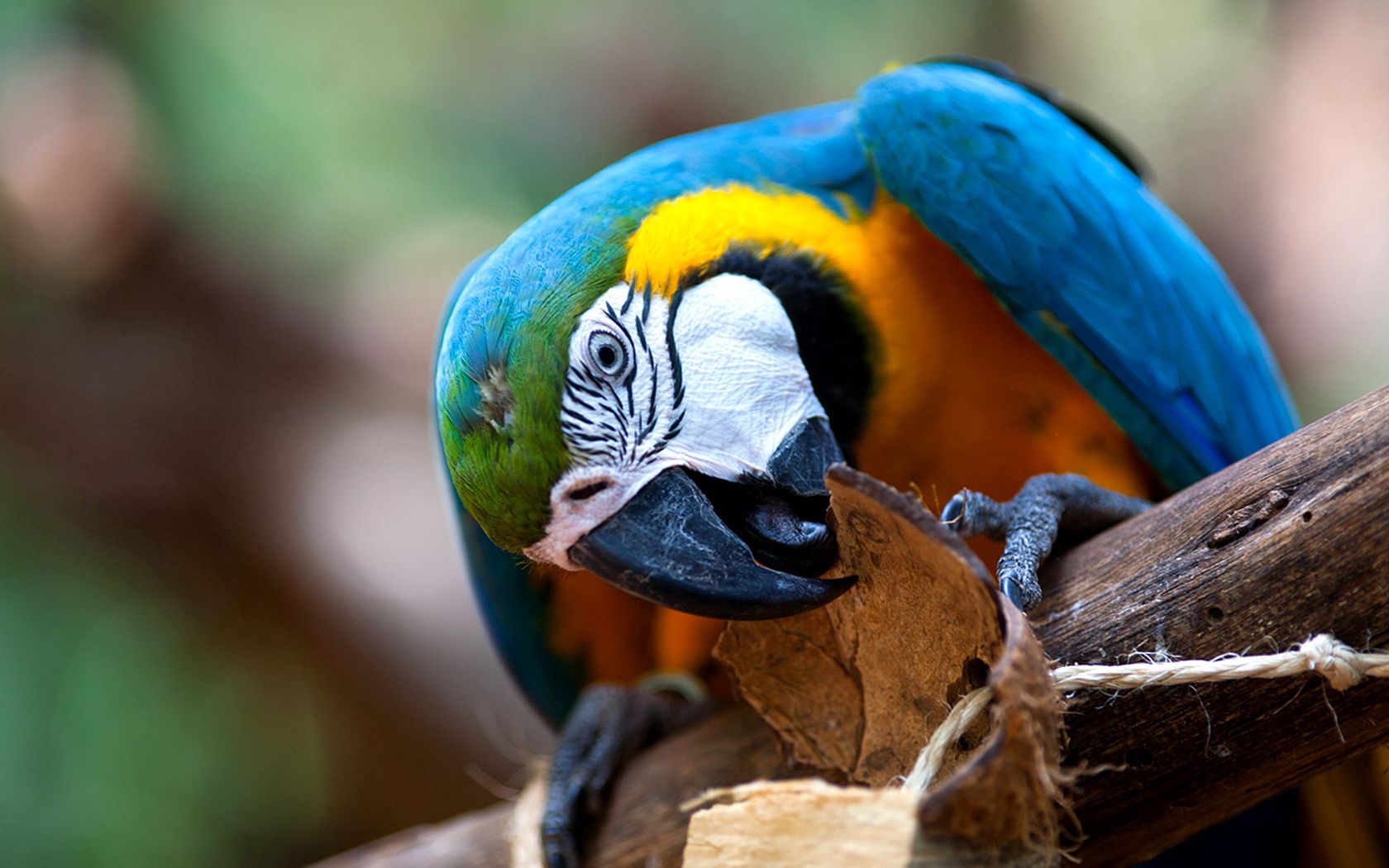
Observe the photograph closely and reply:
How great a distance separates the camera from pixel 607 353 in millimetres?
1112

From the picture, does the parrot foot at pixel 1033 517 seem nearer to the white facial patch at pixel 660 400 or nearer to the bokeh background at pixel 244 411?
the white facial patch at pixel 660 400

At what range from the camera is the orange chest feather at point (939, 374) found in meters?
1.34

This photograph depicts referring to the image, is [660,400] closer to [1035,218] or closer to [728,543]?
[728,543]

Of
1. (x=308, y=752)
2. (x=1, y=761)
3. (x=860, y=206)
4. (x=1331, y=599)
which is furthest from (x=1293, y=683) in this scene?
(x=1, y=761)

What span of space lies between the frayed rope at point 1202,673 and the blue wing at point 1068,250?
595 millimetres

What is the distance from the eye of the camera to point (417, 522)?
3068mm

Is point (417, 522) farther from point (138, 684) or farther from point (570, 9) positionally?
point (570, 9)

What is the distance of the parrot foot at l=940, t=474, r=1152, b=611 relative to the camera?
105 cm

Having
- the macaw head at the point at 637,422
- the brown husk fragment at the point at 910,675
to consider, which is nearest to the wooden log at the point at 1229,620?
the brown husk fragment at the point at 910,675

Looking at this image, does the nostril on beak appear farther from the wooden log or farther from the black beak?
the wooden log

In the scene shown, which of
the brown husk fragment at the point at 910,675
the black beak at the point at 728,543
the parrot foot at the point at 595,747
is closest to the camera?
the brown husk fragment at the point at 910,675

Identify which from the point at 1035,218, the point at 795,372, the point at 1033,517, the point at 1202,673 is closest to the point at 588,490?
the point at 795,372

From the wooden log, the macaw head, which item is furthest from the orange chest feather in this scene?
the wooden log

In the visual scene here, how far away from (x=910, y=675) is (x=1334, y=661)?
346 millimetres
